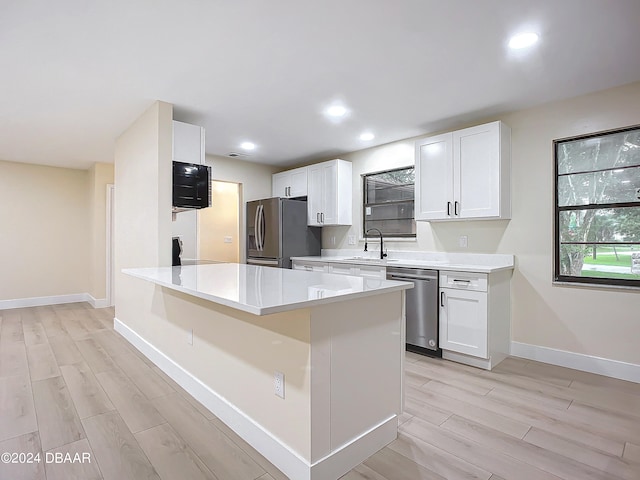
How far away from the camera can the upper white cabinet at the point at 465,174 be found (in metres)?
3.31

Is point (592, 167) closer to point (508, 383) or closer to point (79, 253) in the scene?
point (508, 383)

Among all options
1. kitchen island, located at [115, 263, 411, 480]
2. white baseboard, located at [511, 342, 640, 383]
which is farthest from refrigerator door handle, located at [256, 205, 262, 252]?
white baseboard, located at [511, 342, 640, 383]

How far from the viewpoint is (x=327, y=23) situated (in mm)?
2039

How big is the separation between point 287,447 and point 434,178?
2969mm

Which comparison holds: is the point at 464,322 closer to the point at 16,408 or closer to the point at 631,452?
the point at 631,452

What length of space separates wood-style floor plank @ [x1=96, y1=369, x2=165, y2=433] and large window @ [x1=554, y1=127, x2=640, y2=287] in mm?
3386

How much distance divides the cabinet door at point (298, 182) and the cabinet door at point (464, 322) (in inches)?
106

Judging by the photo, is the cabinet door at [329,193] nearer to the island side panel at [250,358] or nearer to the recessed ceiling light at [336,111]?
the recessed ceiling light at [336,111]

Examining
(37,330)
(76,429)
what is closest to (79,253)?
(37,330)

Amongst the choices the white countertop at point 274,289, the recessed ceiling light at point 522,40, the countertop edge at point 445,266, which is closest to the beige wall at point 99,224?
the countertop edge at point 445,266

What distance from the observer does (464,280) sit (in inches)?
126

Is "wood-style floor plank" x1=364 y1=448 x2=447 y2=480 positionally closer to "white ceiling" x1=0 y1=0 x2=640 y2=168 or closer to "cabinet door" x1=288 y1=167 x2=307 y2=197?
"white ceiling" x1=0 y1=0 x2=640 y2=168

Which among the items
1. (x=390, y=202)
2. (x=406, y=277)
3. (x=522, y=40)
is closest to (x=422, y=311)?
(x=406, y=277)

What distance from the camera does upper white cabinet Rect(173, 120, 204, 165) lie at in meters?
3.37
